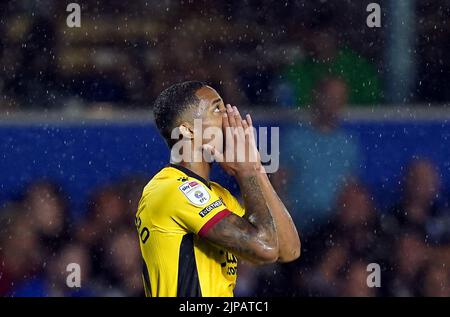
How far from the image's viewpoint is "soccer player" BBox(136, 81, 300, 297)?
405cm

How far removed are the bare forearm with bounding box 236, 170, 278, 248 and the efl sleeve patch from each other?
0.15 meters

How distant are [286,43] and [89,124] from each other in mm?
1458

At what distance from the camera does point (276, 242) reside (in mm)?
4062

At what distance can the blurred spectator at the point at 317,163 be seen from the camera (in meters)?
7.09

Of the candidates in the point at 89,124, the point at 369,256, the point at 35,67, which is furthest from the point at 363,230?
the point at 35,67

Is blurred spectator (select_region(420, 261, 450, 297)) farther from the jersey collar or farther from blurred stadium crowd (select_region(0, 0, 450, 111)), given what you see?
the jersey collar

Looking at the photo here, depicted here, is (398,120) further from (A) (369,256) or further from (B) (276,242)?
(B) (276,242)

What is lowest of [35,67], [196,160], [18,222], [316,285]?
[316,285]

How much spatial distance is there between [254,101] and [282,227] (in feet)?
9.85

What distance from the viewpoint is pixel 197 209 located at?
409 centimetres

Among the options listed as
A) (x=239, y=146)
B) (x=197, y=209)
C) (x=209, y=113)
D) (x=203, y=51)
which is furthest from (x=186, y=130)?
(x=203, y=51)

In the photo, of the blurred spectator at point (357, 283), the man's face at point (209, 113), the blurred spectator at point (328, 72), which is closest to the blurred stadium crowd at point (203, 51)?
the blurred spectator at point (328, 72)

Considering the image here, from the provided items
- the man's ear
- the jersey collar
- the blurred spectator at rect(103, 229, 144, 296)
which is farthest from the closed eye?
the blurred spectator at rect(103, 229, 144, 296)

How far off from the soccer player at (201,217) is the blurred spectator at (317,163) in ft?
9.13
